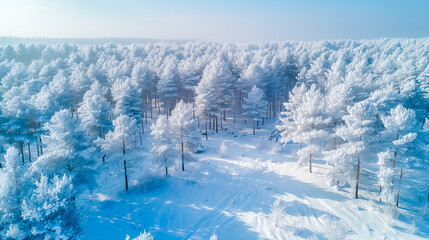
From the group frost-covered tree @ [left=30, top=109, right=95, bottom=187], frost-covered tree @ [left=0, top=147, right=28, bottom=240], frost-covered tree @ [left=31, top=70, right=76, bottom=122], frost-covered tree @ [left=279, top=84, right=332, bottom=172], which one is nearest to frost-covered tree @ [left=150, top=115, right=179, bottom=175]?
frost-covered tree @ [left=30, top=109, right=95, bottom=187]

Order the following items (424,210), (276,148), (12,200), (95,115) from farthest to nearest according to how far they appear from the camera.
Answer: (276,148)
(95,115)
(424,210)
(12,200)

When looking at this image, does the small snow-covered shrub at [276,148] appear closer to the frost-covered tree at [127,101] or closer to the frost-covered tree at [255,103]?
the frost-covered tree at [255,103]

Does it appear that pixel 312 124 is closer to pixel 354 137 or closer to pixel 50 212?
pixel 354 137

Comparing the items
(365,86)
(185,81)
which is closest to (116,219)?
(185,81)

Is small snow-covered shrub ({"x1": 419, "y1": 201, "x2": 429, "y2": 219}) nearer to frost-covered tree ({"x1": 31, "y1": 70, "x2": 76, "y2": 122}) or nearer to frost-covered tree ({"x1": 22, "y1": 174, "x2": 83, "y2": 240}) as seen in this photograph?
frost-covered tree ({"x1": 22, "y1": 174, "x2": 83, "y2": 240})

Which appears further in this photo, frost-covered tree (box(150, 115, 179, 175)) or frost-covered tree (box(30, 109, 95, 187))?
frost-covered tree (box(150, 115, 179, 175))

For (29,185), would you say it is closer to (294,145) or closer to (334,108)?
(334,108)

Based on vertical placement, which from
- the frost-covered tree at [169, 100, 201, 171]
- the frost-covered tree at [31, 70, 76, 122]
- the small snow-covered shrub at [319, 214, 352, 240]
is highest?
the frost-covered tree at [31, 70, 76, 122]

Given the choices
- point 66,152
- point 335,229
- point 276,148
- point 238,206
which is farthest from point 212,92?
point 335,229
